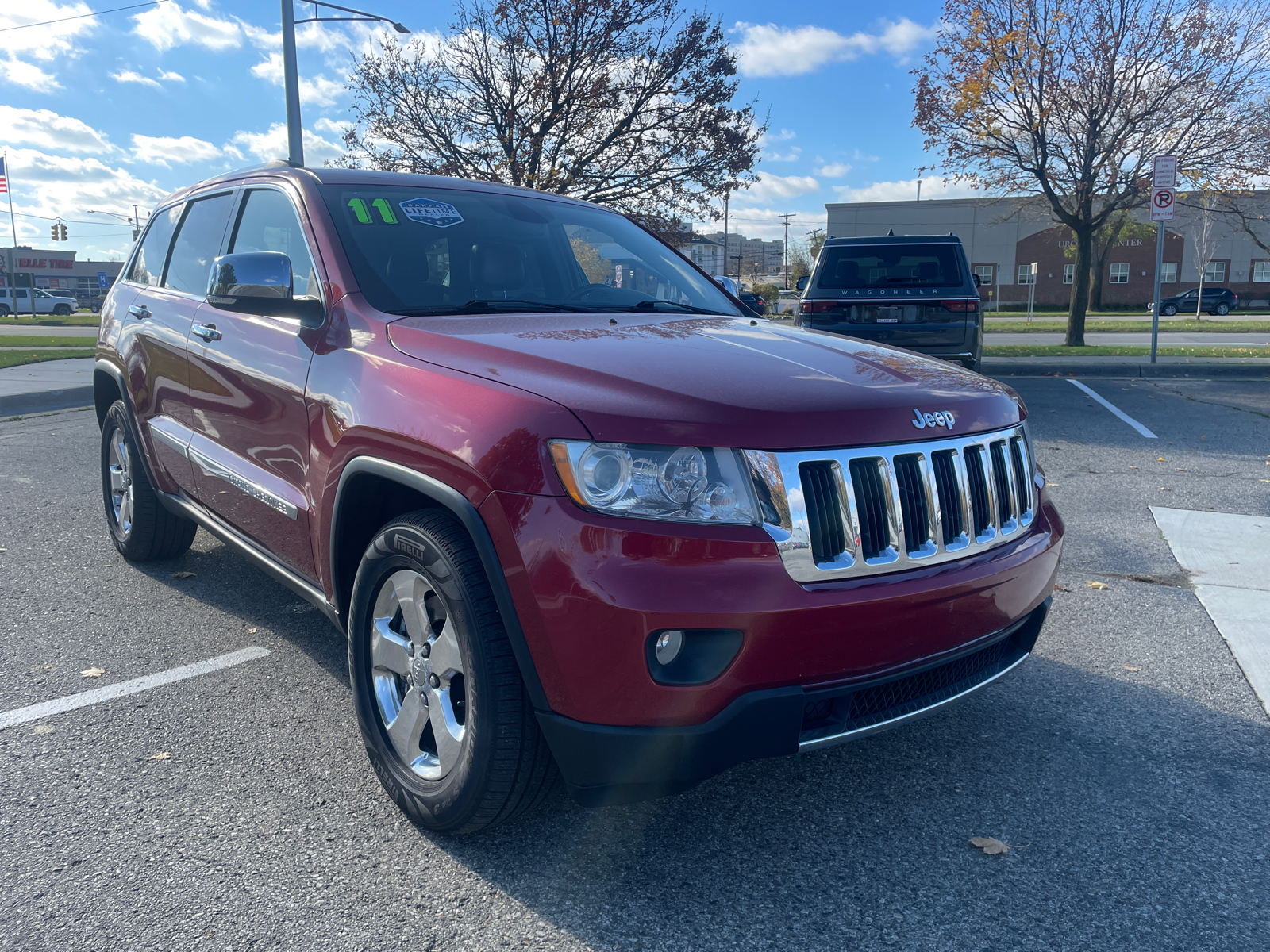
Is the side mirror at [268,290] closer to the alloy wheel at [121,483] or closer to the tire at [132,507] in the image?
the tire at [132,507]

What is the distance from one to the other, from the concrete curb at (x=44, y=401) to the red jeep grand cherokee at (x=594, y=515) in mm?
9275

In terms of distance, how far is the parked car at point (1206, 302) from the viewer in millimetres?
48719

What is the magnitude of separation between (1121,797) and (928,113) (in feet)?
58.2

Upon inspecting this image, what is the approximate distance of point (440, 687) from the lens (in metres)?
2.44

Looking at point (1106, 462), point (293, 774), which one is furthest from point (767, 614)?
point (1106, 462)

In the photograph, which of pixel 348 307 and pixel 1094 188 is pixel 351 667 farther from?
pixel 1094 188

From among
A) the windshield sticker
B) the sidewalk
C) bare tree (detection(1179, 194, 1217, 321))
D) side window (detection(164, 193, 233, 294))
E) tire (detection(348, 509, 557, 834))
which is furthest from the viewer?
bare tree (detection(1179, 194, 1217, 321))

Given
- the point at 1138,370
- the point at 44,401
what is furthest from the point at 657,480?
the point at 1138,370

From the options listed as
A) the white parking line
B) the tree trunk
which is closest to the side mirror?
the white parking line

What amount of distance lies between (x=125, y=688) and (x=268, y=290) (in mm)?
1564

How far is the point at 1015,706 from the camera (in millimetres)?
3322

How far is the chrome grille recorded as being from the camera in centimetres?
212

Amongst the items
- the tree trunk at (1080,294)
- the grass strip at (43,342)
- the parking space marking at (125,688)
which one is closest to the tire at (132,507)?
the parking space marking at (125,688)

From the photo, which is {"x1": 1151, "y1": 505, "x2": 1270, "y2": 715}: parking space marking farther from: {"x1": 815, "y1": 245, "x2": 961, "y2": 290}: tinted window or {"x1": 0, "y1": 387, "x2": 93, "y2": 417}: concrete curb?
{"x1": 0, "y1": 387, "x2": 93, "y2": 417}: concrete curb
